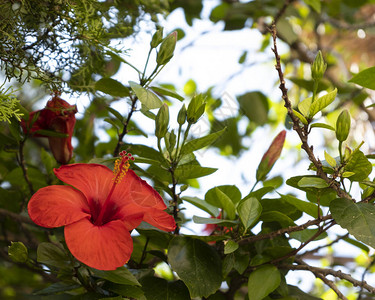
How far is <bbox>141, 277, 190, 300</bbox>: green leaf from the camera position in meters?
0.58

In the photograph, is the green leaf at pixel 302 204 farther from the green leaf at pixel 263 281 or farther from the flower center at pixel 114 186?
the flower center at pixel 114 186

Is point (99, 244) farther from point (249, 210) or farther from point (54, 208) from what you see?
point (249, 210)

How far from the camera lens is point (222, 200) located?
63 cm

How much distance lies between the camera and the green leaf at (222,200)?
622 mm

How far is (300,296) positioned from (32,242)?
461 millimetres

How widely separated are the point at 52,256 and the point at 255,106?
78cm

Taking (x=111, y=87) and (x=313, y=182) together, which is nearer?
(x=313, y=182)

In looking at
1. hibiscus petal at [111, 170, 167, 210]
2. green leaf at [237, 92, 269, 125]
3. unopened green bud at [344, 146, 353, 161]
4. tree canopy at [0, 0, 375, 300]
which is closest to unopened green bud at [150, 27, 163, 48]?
tree canopy at [0, 0, 375, 300]

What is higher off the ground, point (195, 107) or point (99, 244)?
point (195, 107)

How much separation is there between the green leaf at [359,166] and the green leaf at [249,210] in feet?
0.39

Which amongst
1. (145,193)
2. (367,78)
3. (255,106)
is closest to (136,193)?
(145,193)

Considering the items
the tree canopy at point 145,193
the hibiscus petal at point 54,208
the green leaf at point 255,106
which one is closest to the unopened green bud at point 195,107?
the tree canopy at point 145,193

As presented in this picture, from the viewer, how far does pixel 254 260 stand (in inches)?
24.5

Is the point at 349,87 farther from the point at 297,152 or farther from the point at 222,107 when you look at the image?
the point at 297,152
